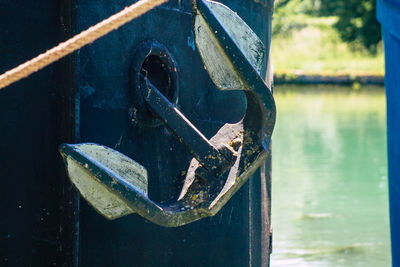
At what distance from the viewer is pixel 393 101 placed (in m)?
2.59

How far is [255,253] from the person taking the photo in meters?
2.46

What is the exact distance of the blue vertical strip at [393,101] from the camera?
8.13 ft

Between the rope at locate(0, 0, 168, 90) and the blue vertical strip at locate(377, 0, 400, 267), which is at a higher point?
the rope at locate(0, 0, 168, 90)

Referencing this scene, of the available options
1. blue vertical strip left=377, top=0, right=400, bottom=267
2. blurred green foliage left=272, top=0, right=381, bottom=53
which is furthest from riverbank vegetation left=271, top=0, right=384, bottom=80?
blue vertical strip left=377, top=0, right=400, bottom=267

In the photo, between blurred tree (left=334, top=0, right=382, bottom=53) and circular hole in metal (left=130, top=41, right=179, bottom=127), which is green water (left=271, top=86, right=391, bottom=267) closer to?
circular hole in metal (left=130, top=41, right=179, bottom=127)

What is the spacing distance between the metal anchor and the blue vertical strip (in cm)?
73

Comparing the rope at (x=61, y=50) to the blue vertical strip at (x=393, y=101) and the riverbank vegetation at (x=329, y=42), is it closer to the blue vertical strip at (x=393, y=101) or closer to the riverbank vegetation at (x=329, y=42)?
the blue vertical strip at (x=393, y=101)

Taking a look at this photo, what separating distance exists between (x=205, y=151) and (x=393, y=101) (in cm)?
104

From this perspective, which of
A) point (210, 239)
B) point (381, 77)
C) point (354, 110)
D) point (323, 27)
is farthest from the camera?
point (323, 27)

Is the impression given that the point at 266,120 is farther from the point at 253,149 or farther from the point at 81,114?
the point at 81,114

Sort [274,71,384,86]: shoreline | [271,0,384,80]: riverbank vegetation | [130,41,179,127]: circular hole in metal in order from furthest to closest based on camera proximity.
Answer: [271,0,384,80]: riverbank vegetation, [274,71,384,86]: shoreline, [130,41,179,127]: circular hole in metal

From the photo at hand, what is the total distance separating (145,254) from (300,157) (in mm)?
5356

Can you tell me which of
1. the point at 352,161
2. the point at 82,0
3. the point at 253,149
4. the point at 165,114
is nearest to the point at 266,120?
the point at 253,149

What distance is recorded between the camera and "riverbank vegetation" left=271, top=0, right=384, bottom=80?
786 inches
